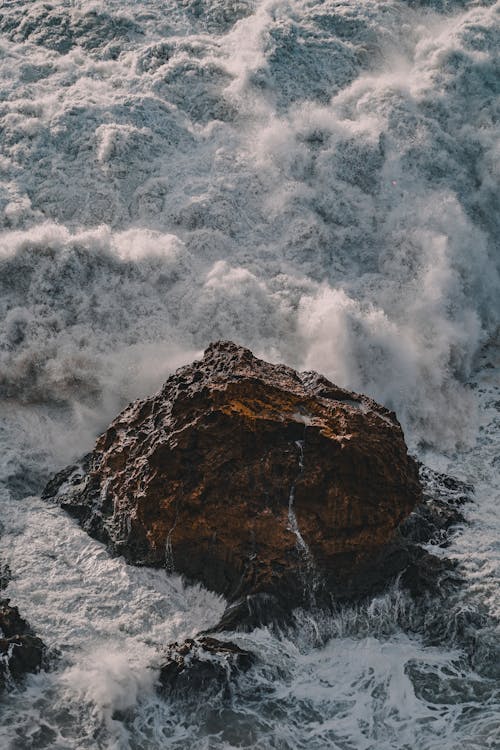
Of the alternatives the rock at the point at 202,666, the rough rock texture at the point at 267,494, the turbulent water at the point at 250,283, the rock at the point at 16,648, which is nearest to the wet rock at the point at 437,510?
the turbulent water at the point at 250,283

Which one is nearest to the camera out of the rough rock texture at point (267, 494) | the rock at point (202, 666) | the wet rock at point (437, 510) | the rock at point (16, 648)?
the rock at point (16, 648)

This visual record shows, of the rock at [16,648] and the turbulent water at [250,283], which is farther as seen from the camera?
the turbulent water at [250,283]

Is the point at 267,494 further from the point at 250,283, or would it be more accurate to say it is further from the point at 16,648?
the point at 250,283

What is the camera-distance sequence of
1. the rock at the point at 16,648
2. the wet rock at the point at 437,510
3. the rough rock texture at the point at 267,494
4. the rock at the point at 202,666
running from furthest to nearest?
the wet rock at the point at 437,510
the rough rock texture at the point at 267,494
the rock at the point at 202,666
the rock at the point at 16,648

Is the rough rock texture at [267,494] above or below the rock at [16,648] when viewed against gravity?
above

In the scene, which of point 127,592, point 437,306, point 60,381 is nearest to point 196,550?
point 127,592

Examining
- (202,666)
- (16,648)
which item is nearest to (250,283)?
(202,666)

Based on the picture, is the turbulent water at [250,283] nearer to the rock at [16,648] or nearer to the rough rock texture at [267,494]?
the rock at [16,648]
